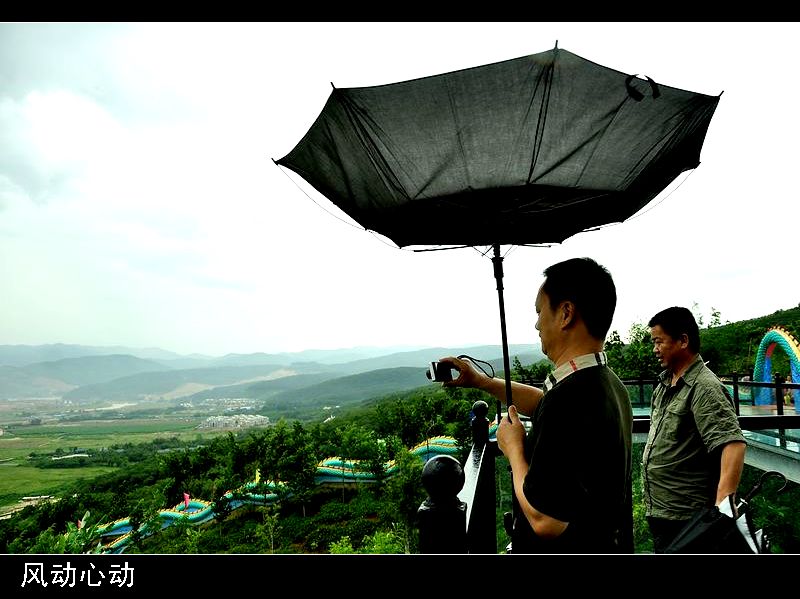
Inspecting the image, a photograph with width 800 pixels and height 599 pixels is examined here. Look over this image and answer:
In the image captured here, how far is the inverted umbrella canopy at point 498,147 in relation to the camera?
159cm

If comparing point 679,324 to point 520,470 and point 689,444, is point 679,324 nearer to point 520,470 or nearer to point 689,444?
point 689,444

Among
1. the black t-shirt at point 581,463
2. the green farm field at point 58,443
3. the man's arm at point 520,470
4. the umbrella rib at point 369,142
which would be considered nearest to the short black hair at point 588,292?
→ the black t-shirt at point 581,463

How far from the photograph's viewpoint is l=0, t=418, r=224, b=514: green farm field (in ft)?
39.1

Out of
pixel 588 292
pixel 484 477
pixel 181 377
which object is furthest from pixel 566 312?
pixel 181 377

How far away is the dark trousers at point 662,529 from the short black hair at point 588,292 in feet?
3.98

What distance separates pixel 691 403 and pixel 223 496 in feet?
53.2

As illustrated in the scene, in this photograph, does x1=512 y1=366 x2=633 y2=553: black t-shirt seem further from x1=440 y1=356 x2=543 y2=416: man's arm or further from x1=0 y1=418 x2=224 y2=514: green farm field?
x1=0 y1=418 x2=224 y2=514: green farm field

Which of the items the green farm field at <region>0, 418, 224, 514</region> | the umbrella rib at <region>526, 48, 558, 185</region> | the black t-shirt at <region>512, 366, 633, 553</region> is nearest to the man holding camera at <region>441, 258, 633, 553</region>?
the black t-shirt at <region>512, 366, 633, 553</region>

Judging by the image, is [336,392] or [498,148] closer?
[498,148]

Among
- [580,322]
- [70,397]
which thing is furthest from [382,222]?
[70,397]

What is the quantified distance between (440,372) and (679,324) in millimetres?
1169

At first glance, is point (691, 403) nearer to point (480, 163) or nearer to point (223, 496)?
point (480, 163)

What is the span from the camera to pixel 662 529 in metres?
2.01

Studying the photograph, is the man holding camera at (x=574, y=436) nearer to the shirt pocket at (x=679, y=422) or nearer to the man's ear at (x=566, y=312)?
the man's ear at (x=566, y=312)
